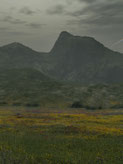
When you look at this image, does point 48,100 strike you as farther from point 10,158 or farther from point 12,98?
point 10,158

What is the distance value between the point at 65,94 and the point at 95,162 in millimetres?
148836

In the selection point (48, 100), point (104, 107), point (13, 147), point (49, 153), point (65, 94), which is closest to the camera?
point (49, 153)

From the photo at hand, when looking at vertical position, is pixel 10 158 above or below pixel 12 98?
above

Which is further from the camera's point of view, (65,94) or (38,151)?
(65,94)

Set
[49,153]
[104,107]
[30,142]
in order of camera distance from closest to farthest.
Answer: [49,153], [30,142], [104,107]

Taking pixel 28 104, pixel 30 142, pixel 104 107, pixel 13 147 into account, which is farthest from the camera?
pixel 28 104

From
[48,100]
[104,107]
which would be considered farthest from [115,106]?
[48,100]

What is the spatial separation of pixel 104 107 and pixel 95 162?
97.8 meters

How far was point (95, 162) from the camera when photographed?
15.7 m

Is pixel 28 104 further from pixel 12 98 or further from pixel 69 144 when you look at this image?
pixel 69 144

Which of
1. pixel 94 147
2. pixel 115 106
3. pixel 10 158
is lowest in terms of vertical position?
pixel 115 106

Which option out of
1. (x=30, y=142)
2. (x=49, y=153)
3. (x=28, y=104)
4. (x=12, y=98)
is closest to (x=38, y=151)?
(x=49, y=153)

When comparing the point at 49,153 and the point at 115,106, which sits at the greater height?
the point at 49,153

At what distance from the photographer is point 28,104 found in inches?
5182
